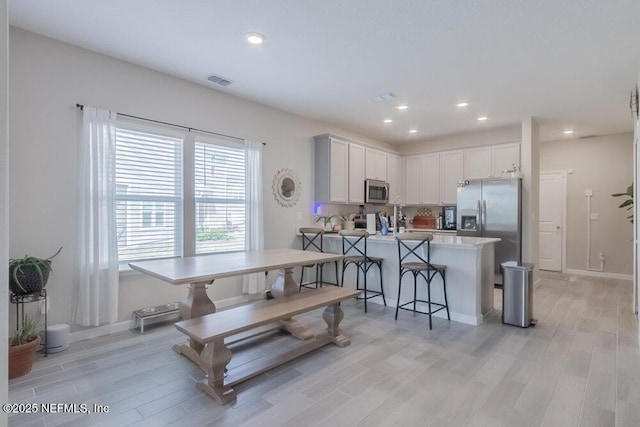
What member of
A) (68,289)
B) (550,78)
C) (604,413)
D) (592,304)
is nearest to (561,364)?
(604,413)

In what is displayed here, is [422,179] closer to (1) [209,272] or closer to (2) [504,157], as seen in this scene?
(2) [504,157]

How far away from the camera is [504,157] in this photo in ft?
18.4

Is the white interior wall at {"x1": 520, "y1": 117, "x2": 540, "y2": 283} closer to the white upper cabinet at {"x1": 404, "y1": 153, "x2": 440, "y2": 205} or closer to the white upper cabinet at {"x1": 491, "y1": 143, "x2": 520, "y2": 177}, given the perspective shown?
the white upper cabinet at {"x1": 491, "y1": 143, "x2": 520, "y2": 177}

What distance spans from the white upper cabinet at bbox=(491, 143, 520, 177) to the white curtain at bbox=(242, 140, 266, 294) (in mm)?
4090

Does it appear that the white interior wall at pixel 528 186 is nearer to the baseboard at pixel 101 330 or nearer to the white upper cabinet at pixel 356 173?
the white upper cabinet at pixel 356 173

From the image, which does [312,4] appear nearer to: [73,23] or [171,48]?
[171,48]

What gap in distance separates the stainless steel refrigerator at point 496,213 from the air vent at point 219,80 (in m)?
4.16

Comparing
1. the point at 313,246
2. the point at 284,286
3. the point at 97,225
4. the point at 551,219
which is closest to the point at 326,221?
the point at 313,246

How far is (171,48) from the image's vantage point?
3020 mm

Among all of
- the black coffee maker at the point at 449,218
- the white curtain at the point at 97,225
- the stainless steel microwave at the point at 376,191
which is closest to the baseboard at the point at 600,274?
the black coffee maker at the point at 449,218

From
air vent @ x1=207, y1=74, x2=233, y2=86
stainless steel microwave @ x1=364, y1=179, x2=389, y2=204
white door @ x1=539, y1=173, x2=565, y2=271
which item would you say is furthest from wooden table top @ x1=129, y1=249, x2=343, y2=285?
white door @ x1=539, y1=173, x2=565, y2=271

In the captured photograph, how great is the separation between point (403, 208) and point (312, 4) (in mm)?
5349

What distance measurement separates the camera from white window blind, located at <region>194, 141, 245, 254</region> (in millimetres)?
3973

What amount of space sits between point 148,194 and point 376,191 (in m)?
3.84
